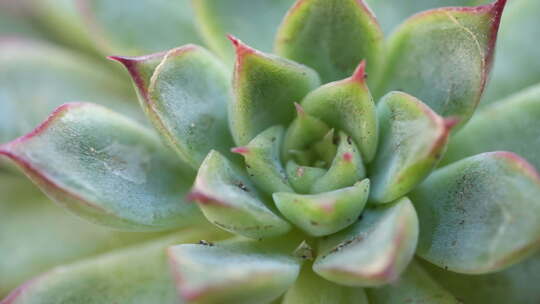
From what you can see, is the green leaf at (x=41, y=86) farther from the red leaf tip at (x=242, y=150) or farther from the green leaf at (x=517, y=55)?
the green leaf at (x=517, y=55)

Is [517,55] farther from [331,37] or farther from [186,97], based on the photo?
[186,97]

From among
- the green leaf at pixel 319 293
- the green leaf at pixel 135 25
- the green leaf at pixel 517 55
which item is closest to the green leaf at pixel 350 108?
the green leaf at pixel 319 293

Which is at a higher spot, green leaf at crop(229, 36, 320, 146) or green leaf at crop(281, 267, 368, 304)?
green leaf at crop(229, 36, 320, 146)

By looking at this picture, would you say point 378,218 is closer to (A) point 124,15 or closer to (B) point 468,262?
(B) point 468,262

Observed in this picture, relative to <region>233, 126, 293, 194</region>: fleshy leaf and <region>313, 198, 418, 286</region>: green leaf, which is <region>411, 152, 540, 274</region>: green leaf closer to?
<region>313, 198, 418, 286</region>: green leaf

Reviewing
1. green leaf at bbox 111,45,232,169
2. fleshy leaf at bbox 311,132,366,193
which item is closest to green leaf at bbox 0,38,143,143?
green leaf at bbox 111,45,232,169

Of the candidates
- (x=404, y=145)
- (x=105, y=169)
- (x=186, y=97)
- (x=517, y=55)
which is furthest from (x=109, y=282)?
(x=517, y=55)

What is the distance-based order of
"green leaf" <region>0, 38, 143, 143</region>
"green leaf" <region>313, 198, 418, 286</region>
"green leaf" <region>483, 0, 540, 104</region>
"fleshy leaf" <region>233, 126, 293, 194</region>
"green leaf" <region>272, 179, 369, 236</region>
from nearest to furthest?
1. "green leaf" <region>313, 198, 418, 286</region>
2. "green leaf" <region>272, 179, 369, 236</region>
3. "fleshy leaf" <region>233, 126, 293, 194</region>
4. "green leaf" <region>483, 0, 540, 104</region>
5. "green leaf" <region>0, 38, 143, 143</region>
